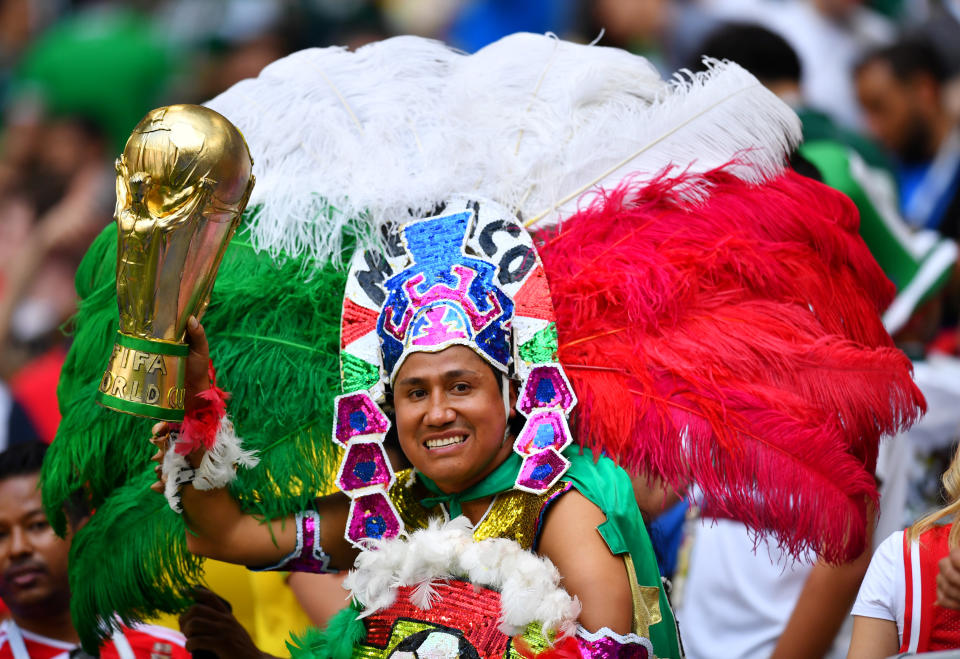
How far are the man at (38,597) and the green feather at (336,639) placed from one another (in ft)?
2.32

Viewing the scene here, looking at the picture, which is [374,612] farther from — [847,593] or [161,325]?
[847,593]

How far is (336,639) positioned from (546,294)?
1014mm

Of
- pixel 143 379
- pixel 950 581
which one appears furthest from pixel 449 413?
pixel 950 581

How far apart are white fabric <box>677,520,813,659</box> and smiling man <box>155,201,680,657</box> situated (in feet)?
3.35

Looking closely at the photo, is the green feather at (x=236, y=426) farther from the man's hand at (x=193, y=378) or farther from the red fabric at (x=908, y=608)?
the red fabric at (x=908, y=608)

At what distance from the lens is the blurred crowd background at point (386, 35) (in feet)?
16.6

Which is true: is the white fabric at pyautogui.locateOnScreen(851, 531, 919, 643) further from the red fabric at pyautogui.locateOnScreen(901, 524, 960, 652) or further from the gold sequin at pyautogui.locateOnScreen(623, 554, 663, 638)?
the gold sequin at pyautogui.locateOnScreen(623, 554, 663, 638)

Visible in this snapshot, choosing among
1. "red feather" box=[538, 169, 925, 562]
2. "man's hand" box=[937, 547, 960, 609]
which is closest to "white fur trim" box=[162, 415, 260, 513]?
"red feather" box=[538, 169, 925, 562]

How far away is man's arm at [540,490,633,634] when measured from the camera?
2775 millimetres

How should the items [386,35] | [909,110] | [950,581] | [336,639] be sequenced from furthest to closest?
[386,35] < [909,110] < [336,639] < [950,581]

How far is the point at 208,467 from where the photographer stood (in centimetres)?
290

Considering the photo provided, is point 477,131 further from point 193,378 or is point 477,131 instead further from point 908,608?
point 908,608

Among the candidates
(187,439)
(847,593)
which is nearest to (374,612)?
(187,439)

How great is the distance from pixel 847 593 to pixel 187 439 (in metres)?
1.95
